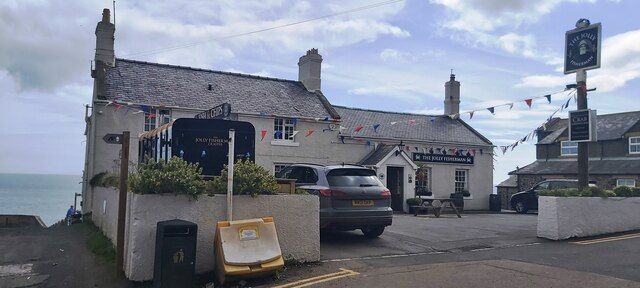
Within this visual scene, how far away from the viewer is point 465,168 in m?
28.4

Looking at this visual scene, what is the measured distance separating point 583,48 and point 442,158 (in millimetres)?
13813

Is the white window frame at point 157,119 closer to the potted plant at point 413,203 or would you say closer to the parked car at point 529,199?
the potted plant at point 413,203

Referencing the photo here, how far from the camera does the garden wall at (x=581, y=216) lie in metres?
12.6

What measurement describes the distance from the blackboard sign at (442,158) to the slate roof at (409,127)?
878mm

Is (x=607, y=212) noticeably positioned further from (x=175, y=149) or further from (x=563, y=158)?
(x=563, y=158)

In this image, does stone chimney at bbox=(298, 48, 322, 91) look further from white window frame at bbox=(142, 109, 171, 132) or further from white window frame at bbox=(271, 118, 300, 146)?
white window frame at bbox=(142, 109, 171, 132)

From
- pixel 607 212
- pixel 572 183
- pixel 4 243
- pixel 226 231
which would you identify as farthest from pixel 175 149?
pixel 572 183

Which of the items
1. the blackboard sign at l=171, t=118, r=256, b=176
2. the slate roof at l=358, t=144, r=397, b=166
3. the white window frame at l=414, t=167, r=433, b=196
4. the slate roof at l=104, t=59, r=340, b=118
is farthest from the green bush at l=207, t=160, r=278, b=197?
the white window frame at l=414, t=167, r=433, b=196

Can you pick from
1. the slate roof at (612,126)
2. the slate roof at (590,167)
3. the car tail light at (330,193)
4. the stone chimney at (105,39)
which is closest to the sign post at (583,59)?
the car tail light at (330,193)

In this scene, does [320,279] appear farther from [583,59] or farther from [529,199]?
[529,199]

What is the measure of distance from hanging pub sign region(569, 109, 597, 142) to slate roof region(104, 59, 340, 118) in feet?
42.0

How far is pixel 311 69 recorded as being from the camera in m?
27.8

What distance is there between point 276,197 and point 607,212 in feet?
32.1

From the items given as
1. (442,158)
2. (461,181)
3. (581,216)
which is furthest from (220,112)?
(461,181)
